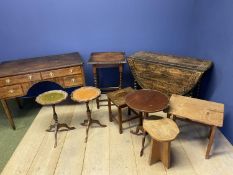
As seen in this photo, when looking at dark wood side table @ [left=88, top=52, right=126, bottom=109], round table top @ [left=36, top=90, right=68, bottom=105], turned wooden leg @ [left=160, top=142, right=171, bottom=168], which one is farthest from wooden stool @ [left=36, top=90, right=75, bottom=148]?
turned wooden leg @ [left=160, top=142, right=171, bottom=168]

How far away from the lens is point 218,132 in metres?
2.55

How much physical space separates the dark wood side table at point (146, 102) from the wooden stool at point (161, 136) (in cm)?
12

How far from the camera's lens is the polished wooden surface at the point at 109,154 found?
2094mm

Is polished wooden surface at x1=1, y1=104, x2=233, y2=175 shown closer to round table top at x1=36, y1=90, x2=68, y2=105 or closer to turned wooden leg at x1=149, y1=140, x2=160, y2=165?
turned wooden leg at x1=149, y1=140, x2=160, y2=165

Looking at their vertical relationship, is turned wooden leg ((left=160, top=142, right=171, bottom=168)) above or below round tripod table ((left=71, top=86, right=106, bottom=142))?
below

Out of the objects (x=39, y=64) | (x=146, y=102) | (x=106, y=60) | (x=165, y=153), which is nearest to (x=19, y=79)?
(x=39, y=64)

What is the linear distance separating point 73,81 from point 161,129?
55.2 inches

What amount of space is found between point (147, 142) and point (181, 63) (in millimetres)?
1091

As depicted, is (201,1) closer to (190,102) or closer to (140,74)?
(140,74)

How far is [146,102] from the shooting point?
2.22m

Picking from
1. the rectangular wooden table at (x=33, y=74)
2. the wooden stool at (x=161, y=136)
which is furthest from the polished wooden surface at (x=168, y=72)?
the rectangular wooden table at (x=33, y=74)

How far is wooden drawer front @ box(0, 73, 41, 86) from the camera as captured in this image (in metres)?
2.56

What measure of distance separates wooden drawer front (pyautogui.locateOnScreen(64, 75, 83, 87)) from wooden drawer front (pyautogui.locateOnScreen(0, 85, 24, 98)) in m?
0.58

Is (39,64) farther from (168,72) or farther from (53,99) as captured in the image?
(168,72)
